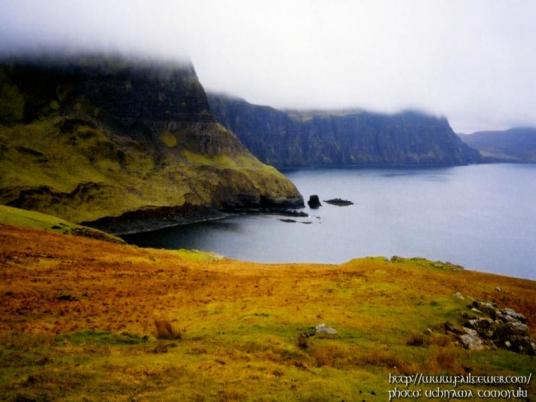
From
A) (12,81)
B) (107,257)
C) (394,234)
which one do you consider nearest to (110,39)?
(12,81)

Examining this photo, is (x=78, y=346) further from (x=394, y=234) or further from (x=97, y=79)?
(x=97, y=79)

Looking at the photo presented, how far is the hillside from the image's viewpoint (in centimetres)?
12619

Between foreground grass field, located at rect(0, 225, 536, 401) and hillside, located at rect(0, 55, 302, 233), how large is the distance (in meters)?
92.2

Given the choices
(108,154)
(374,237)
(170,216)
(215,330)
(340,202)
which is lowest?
(374,237)

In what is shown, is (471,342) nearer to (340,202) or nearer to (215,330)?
(215,330)

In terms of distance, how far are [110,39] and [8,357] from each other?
689 ft

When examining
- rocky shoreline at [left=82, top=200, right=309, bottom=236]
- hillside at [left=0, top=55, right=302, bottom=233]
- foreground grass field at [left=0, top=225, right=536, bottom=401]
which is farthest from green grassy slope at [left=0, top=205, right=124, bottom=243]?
hillside at [left=0, top=55, right=302, bottom=233]

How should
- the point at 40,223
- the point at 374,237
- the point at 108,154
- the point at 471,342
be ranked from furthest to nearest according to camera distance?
the point at 108,154
the point at 374,237
the point at 40,223
the point at 471,342

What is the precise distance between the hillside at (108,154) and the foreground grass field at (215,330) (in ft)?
303

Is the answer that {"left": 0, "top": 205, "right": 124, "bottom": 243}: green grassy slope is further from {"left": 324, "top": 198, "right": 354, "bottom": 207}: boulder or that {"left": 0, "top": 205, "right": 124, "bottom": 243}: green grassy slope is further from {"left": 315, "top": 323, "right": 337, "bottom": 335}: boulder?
{"left": 324, "top": 198, "right": 354, "bottom": 207}: boulder

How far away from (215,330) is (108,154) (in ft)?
480

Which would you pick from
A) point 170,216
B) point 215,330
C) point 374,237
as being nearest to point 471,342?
point 215,330

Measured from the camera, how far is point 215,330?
22062mm

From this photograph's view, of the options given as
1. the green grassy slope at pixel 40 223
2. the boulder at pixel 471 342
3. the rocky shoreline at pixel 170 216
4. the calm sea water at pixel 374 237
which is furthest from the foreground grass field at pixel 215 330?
the rocky shoreline at pixel 170 216
